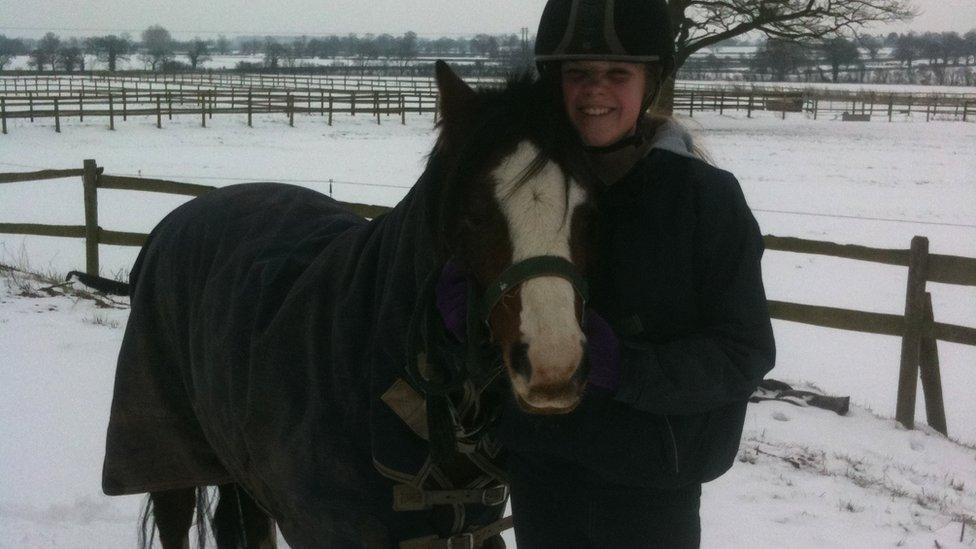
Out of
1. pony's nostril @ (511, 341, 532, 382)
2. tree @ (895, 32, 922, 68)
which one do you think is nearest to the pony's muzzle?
pony's nostril @ (511, 341, 532, 382)

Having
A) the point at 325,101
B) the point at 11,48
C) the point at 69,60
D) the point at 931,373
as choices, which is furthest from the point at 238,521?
the point at 11,48

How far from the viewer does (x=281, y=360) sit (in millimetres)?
1990

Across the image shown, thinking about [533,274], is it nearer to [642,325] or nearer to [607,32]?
[642,325]

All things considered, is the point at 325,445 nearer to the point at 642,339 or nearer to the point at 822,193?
the point at 642,339

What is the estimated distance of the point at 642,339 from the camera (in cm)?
166

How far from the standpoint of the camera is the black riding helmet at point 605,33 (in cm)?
170

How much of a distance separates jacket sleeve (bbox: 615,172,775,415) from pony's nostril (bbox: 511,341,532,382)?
24 centimetres

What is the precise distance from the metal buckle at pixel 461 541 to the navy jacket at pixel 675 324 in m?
0.36

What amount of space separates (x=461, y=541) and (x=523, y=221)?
818 millimetres

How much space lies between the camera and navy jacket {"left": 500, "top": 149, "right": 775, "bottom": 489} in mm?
1570

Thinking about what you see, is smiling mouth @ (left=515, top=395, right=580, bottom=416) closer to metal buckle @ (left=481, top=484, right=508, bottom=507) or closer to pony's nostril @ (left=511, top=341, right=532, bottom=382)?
pony's nostril @ (left=511, top=341, right=532, bottom=382)

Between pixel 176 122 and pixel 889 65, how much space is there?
204ft

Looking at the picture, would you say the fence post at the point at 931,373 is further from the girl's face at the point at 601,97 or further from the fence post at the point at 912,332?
the girl's face at the point at 601,97

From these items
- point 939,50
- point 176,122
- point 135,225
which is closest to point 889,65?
point 939,50
